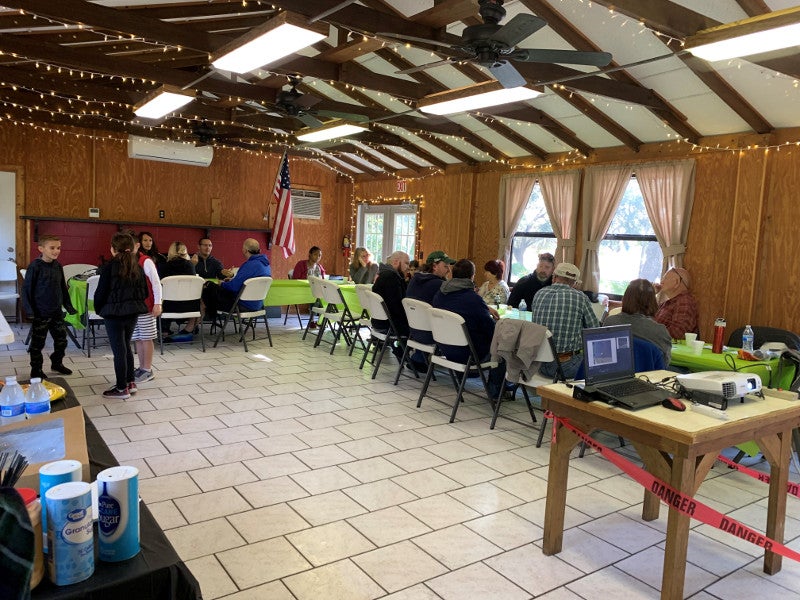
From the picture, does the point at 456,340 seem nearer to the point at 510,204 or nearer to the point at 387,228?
the point at 510,204

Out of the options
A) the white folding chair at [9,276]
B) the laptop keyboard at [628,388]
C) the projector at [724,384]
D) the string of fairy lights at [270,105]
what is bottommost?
the white folding chair at [9,276]

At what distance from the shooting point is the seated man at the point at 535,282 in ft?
19.9

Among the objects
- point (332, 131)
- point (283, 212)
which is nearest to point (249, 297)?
point (332, 131)

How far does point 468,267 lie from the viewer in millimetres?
4723

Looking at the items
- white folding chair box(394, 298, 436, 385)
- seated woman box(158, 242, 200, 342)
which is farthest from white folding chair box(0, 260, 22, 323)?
white folding chair box(394, 298, 436, 385)

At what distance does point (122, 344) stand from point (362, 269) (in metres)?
3.62

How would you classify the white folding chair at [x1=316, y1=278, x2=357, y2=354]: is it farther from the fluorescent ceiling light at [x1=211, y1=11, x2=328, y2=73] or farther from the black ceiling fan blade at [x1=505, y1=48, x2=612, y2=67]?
the black ceiling fan blade at [x1=505, y1=48, x2=612, y2=67]

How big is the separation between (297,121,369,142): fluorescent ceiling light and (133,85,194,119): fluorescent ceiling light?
1.45 m

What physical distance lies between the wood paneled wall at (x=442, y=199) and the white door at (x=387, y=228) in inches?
11.6

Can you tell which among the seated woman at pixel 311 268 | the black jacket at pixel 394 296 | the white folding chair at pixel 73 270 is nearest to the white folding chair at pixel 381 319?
the black jacket at pixel 394 296

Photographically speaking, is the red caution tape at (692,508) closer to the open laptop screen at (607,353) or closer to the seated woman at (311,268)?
the open laptop screen at (607,353)

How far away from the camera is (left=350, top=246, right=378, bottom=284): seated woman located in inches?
300

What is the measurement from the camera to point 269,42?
3.94 metres

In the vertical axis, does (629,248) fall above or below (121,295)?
above
